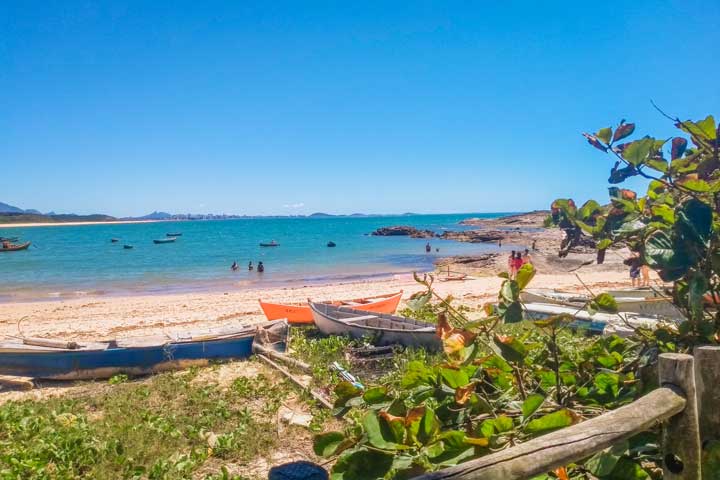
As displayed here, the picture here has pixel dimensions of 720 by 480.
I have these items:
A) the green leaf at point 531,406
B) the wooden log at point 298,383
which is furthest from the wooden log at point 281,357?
the green leaf at point 531,406

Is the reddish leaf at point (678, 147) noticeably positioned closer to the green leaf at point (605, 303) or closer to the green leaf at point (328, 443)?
the green leaf at point (605, 303)

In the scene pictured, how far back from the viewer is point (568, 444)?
1.64m

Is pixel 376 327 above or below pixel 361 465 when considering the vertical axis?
below

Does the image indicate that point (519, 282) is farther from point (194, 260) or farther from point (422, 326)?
point (194, 260)

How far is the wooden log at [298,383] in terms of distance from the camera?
21.1 ft

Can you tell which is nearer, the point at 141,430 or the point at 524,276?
the point at 524,276

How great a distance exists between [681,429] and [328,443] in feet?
4.94

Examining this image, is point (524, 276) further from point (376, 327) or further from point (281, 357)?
point (376, 327)

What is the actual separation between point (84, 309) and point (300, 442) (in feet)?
51.0

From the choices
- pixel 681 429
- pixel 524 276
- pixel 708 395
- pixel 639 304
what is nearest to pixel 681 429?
pixel 681 429

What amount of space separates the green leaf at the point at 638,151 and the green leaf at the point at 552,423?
4.53ft

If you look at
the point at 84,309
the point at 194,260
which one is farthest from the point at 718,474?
the point at 194,260

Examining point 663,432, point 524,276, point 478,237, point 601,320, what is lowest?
point 601,320

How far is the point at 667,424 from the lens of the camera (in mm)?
2010
